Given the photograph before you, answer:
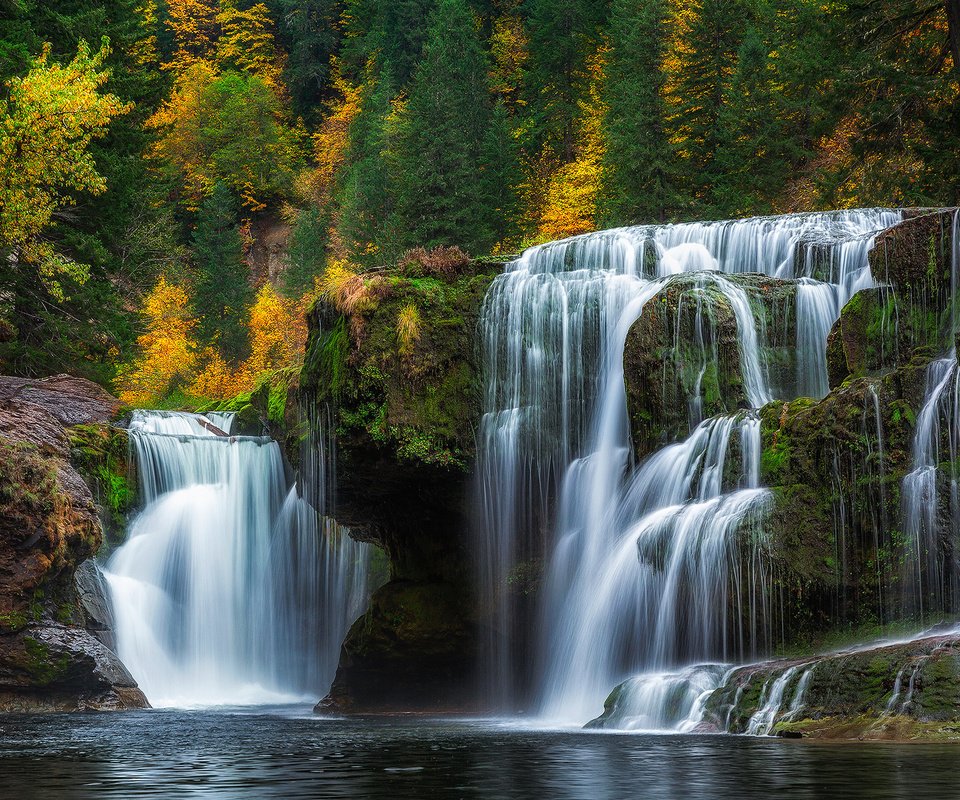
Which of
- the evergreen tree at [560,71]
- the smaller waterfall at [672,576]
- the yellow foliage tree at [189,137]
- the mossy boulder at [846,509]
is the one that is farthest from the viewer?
the yellow foliage tree at [189,137]

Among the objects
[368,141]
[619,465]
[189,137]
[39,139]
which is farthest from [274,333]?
[619,465]

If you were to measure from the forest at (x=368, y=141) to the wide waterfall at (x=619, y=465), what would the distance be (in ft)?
12.9

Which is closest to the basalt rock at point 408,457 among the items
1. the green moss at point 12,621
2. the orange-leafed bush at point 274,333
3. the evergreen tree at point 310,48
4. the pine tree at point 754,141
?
the green moss at point 12,621

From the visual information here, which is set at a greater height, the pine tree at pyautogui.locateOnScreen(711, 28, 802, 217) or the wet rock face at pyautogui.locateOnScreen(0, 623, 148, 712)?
the pine tree at pyautogui.locateOnScreen(711, 28, 802, 217)

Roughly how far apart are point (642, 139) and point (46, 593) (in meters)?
26.5

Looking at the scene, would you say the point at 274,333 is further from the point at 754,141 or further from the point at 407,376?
the point at 407,376

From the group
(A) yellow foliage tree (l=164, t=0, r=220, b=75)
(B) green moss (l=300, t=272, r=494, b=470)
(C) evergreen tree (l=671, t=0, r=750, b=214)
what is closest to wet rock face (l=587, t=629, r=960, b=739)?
(B) green moss (l=300, t=272, r=494, b=470)

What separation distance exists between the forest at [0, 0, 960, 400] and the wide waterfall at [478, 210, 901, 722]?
3.92 m

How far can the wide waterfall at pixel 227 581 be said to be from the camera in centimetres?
2494

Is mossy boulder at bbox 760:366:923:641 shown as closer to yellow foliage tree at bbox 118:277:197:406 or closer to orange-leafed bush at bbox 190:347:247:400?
yellow foliage tree at bbox 118:277:197:406

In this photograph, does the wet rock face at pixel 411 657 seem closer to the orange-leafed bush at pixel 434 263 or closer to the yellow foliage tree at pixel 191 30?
the orange-leafed bush at pixel 434 263

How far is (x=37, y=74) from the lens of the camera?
24156 millimetres

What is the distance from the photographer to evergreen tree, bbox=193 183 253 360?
58.0m

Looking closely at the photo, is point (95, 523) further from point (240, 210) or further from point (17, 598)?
point (240, 210)
